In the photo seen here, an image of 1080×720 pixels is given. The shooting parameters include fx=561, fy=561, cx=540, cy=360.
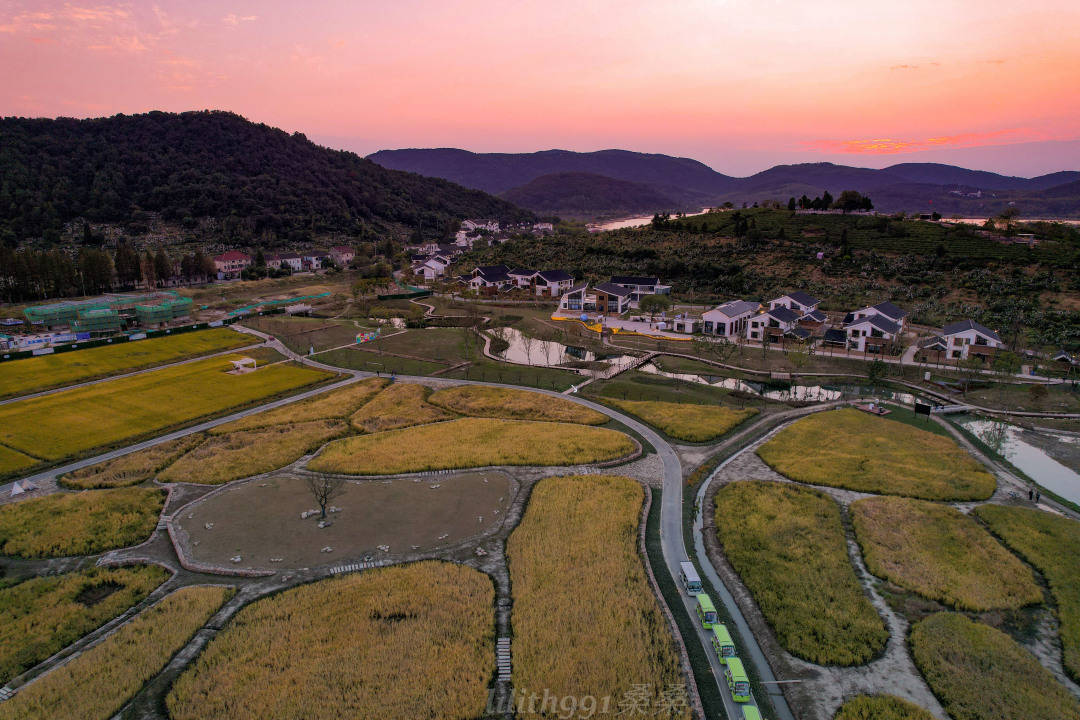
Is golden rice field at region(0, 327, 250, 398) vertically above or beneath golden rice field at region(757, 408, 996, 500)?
above

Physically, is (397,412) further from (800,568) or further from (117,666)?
(800,568)

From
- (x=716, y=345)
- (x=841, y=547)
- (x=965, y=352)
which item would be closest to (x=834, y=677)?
(x=841, y=547)

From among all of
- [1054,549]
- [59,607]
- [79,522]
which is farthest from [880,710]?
[79,522]

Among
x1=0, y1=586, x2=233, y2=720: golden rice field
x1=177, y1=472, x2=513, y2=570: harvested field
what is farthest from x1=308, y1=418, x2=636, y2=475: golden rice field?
x1=0, y1=586, x2=233, y2=720: golden rice field

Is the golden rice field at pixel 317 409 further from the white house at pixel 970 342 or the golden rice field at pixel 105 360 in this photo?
the white house at pixel 970 342

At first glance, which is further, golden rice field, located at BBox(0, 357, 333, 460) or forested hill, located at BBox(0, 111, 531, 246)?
forested hill, located at BBox(0, 111, 531, 246)

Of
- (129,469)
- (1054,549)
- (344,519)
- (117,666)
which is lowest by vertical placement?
(117,666)

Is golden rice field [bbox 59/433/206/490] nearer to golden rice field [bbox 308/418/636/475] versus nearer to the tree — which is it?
golden rice field [bbox 308/418/636/475]
